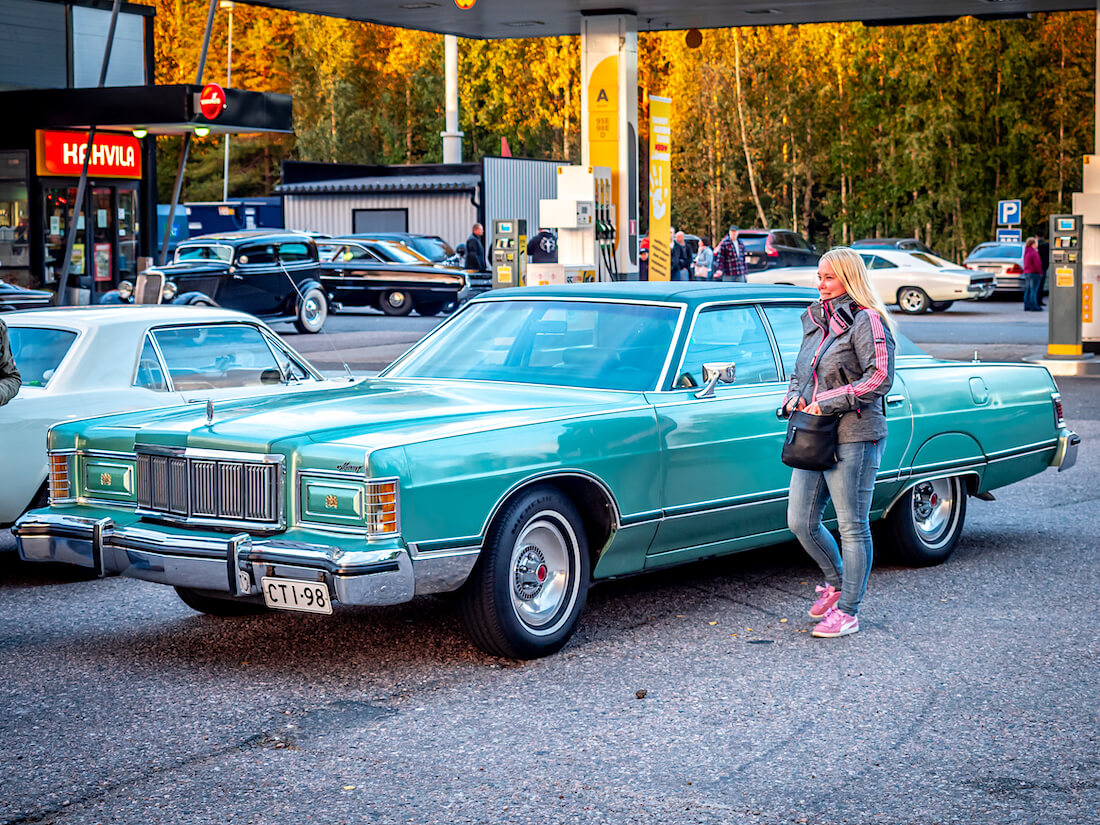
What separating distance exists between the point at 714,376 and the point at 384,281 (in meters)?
24.8

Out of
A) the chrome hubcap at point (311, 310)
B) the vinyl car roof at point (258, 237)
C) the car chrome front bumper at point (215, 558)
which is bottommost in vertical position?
the car chrome front bumper at point (215, 558)

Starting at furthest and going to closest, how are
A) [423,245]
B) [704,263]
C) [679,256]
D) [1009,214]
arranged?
1. [1009,214]
2. [704,263]
3. [423,245]
4. [679,256]

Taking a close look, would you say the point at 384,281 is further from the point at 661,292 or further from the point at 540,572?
the point at 540,572

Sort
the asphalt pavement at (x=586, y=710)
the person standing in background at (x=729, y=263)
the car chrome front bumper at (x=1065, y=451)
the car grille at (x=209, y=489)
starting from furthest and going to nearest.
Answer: the person standing in background at (x=729, y=263) → the car chrome front bumper at (x=1065, y=451) → the car grille at (x=209, y=489) → the asphalt pavement at (x=586, y=710)

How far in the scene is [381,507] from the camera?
554 centimetres

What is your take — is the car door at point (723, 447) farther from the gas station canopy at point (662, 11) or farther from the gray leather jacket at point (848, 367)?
the gas station canopy at point (662, 11)

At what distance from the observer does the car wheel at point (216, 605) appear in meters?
6.81

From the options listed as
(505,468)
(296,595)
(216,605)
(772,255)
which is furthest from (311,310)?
(296,595)

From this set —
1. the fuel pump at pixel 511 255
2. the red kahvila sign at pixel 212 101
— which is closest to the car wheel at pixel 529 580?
the red kahvila sign at pixel 212 101

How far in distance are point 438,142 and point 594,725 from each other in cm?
6799

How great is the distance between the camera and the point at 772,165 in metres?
58.4

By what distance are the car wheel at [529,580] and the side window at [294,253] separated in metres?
20.8

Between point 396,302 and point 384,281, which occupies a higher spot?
→ point 384,281

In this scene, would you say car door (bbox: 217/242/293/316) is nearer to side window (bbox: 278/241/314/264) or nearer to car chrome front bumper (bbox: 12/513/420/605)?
side window (bbox: 278/241/314/264)
